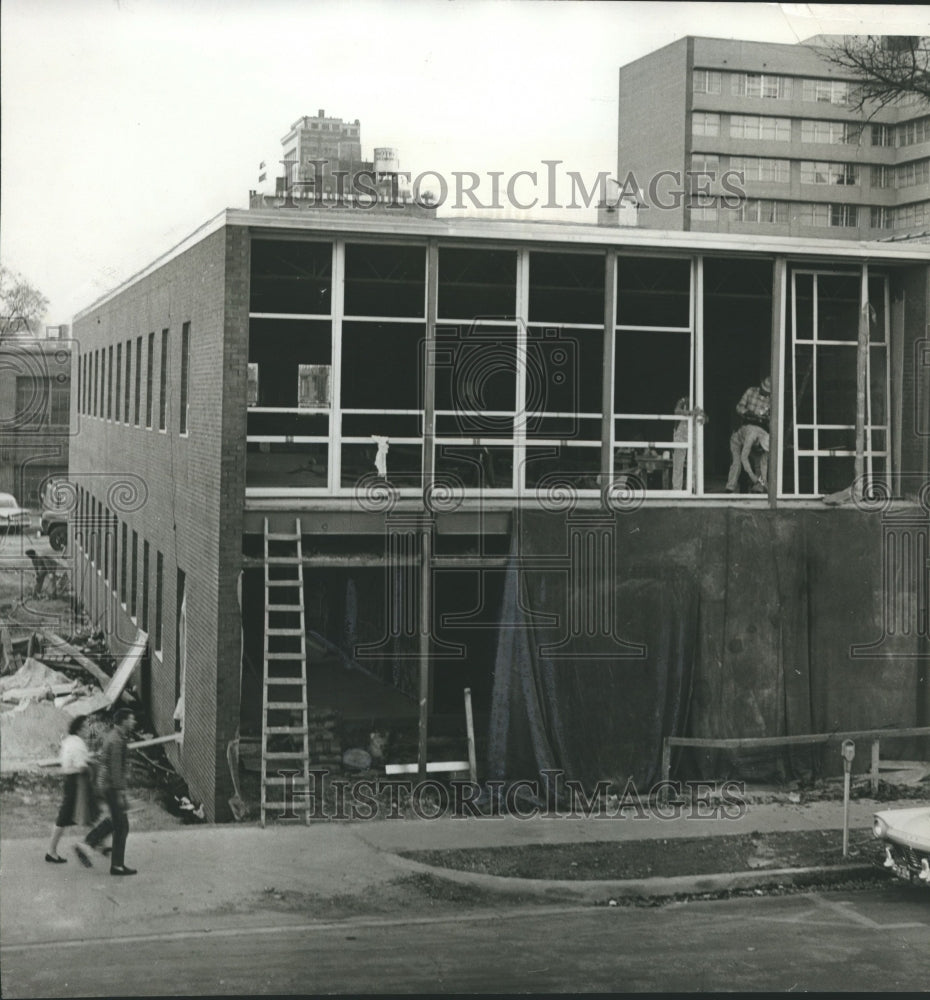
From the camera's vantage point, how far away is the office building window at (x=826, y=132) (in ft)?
175

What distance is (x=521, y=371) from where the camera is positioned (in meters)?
15.1

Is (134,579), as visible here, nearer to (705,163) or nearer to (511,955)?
(511,955)

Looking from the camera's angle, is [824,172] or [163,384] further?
[824,172]

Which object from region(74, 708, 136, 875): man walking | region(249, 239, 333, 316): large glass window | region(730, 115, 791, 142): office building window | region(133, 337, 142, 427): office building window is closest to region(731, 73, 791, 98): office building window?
region(730, 115, 791, 142): office building window

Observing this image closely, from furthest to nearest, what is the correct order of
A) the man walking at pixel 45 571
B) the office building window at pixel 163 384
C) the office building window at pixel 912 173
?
the office building window at pixel 912 173, the man walking at pixel 45 571, the office building window at pixel 163 384

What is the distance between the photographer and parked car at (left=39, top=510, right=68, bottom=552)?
3362 cm

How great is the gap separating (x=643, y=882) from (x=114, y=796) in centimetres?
507

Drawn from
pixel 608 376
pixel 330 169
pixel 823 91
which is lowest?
pixel 608 376

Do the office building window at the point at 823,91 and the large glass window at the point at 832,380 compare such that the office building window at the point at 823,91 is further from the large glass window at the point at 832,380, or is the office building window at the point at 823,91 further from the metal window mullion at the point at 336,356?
the metal window mullion at the point at 336,356

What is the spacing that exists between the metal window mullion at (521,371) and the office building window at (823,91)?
142 ft

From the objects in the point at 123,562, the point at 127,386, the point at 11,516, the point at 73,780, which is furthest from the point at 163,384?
the point at 11,516

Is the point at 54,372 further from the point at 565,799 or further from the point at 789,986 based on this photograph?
the point at 789,986

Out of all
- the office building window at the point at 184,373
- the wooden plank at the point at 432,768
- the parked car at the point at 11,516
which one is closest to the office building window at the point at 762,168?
the parked car at the point at 11,516

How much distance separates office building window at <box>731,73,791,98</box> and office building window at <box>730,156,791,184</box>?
2.79m
